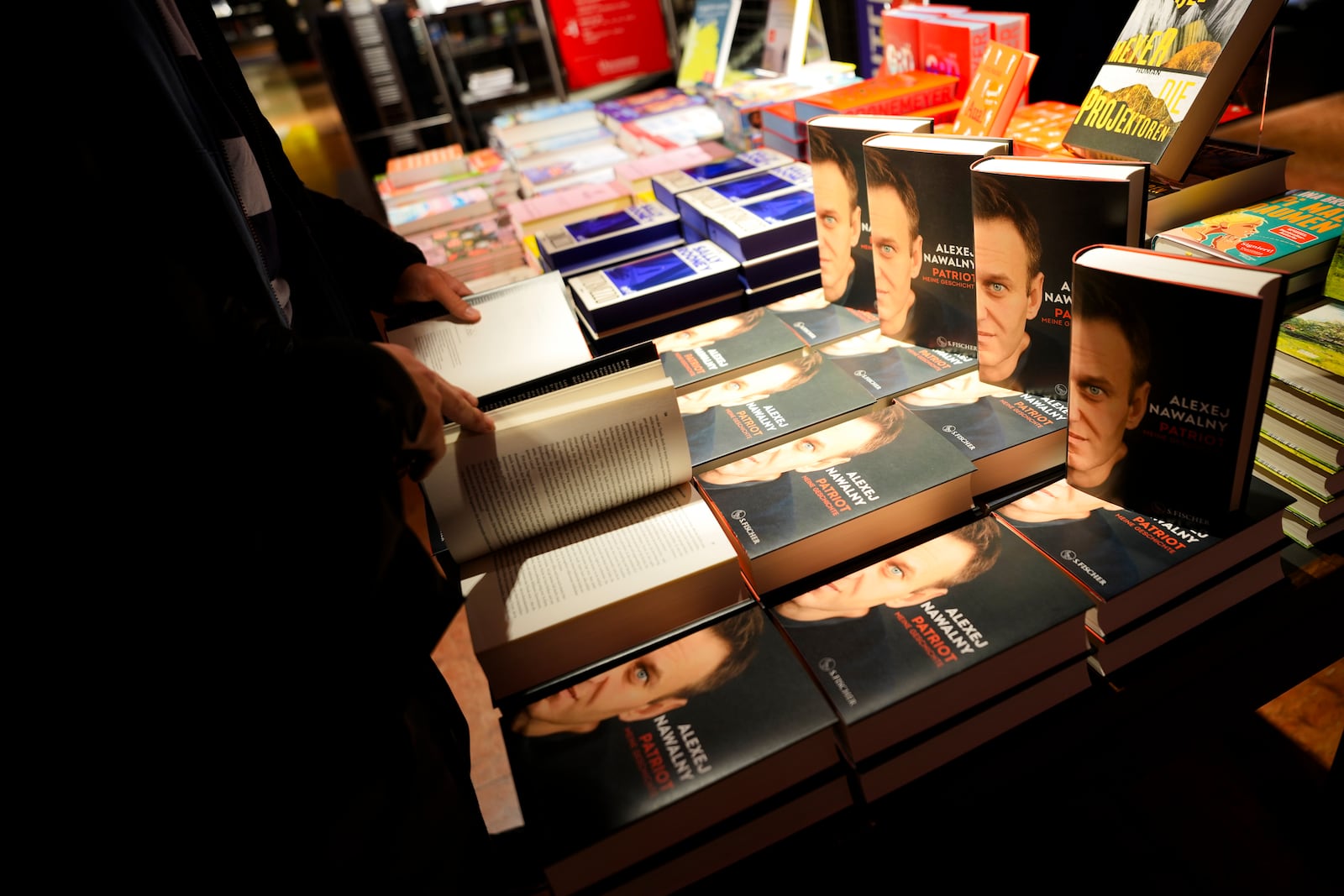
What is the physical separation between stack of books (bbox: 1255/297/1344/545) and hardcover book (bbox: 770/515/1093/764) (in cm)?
38

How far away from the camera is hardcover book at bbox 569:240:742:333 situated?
1.54 meters

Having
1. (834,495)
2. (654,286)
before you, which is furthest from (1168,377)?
(654,286)

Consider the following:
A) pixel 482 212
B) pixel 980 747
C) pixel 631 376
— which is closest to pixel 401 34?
pixel 482 212

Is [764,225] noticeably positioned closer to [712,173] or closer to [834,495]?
[712,173]

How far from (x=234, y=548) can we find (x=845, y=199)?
119 centimetres

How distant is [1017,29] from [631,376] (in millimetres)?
1374

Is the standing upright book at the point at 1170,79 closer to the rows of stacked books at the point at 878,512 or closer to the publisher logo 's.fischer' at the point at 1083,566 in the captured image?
the rows of stacked books at the point at 878,512

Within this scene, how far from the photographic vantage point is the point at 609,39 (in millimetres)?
3533

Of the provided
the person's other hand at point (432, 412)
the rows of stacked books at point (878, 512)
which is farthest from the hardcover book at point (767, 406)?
the person's other hand at point (432, 412)

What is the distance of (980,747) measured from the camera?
0.88 metres

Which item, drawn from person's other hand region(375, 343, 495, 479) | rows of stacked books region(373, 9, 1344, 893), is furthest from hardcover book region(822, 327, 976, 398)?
person's other hand region(375, 343, 495, 479)

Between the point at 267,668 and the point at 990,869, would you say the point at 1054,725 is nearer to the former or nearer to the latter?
the point at 990,869

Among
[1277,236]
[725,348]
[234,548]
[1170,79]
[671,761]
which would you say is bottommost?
[671,761]

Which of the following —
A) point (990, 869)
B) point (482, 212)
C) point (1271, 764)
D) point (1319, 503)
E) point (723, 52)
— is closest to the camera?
point (1319, 503)
